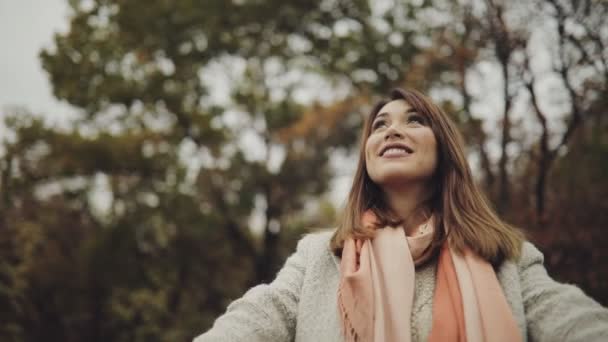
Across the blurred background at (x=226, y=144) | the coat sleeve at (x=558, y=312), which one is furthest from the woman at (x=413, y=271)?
the blurred background at (x=226, y=144)

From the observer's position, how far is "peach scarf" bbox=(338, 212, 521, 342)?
154 cm

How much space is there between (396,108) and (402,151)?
26 centimetres

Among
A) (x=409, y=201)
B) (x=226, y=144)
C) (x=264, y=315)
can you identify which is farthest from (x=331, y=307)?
(x=226, y=144)

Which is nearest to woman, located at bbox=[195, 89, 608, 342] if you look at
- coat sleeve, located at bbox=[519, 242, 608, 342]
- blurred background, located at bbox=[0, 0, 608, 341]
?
coat sleeve, located at bbox=[519, 242, 608, 342]

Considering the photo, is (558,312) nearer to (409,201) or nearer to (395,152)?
(409,201)

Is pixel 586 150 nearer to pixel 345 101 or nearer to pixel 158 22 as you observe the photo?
pixel 345 101

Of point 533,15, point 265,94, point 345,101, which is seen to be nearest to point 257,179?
point 265,94

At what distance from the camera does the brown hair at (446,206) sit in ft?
5.84

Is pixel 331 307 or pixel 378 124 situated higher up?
pixel 378 124

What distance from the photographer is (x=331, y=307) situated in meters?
1.71

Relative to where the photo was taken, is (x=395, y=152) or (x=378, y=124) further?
(x=378, y=124)

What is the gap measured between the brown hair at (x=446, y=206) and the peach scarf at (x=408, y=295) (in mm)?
60

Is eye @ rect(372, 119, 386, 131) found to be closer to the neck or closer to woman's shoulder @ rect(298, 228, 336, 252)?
the neck

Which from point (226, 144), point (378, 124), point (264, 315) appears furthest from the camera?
point (226, 144)
